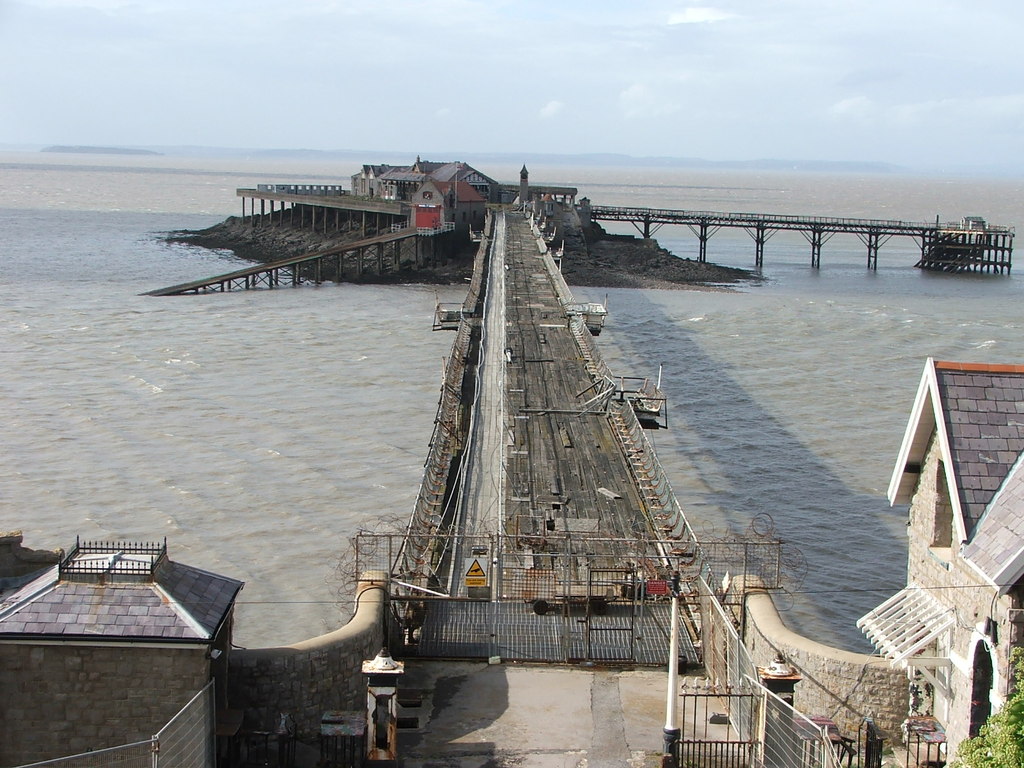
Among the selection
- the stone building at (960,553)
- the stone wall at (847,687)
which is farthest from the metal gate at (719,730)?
the stone building at (960,553)

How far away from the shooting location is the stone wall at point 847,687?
13.9 metres

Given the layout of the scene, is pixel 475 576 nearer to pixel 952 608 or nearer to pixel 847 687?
pixel 847 687

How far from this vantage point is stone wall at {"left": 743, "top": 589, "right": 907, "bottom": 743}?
45.5 ft

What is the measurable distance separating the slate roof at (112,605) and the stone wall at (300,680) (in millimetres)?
873

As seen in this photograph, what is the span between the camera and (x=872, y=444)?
121 feet

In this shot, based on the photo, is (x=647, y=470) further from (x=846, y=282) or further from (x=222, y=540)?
(x=846, y=282)

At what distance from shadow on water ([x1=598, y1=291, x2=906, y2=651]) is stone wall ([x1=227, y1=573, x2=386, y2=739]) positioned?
8.64 metres

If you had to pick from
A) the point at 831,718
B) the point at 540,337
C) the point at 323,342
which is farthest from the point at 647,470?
the point at 323,342

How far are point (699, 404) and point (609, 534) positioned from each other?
22578mm

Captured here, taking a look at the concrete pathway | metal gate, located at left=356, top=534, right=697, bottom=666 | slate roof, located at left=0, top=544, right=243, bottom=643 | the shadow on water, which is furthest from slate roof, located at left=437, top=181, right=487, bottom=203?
slate roof, located at left=0, top=544, right=243, bottom=643

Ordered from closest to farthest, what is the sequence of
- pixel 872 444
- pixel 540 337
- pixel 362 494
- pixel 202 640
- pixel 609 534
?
pixel 202 640
pixel 609 534
pixel 362 494
pixel 872 444
pixel 540 337

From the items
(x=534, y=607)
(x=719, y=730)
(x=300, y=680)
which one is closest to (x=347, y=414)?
(x=534, y=607)

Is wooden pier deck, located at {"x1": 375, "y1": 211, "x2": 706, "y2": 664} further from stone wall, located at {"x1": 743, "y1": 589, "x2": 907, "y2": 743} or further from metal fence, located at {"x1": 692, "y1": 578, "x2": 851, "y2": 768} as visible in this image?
stone wall, located at {"x1": 743, "y1": 589, "x2": 907, "y2": 743}

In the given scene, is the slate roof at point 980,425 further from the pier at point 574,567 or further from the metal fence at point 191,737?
the metal fence at point 191,737
